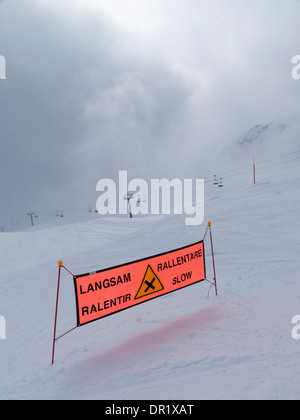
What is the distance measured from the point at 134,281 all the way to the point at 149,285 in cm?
42

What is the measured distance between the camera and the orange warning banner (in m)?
5.30

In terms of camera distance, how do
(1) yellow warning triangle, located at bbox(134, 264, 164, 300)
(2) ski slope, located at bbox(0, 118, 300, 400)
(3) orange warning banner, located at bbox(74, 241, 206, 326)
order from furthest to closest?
(1) yellow warning triangle, located at bbox(134, 264, 164, 300), (3) orange warning banner, located at bbox(74, 241, 206, 326), (2) ski slope, located at bbox(0, 118, 300, 400)

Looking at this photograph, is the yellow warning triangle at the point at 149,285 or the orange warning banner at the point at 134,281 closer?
the orange warning banner at the point at 134,281

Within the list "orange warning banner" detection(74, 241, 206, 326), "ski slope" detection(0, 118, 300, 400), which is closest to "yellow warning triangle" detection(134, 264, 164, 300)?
"orange warning banner" detection(74, 241, 206, 326)

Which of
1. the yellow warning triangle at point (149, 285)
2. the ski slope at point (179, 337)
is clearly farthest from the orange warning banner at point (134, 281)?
the ski slope at point (179, 337)

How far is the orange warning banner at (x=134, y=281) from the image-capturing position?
209 inches

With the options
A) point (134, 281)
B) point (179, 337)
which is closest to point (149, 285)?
point (134, 281)

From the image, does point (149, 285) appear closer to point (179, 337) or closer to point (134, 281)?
point (134, 281)

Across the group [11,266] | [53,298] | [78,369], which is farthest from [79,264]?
[78,369]

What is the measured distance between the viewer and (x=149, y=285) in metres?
6.18

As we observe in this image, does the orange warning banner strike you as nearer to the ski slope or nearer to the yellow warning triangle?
the yellow warning triangle

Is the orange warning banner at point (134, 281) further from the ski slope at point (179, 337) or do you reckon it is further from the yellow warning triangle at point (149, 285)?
the ski slope at point (179, 337)

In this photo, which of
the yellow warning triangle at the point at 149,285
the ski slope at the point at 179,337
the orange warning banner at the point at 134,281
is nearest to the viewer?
the ski slope at the point at 179,337

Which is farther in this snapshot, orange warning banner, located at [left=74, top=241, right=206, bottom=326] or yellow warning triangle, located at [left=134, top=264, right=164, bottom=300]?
yellow warning triangle, located at [left=134, top=264, right=164, bottom=300]
